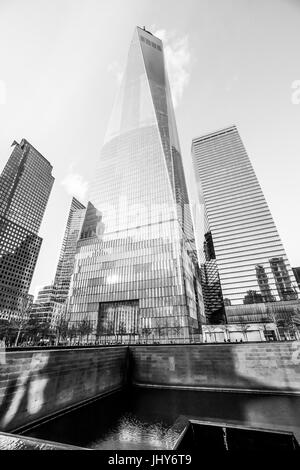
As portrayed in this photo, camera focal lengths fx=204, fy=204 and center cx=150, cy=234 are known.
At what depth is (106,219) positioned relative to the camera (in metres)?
86.1

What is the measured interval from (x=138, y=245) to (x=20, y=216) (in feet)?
376

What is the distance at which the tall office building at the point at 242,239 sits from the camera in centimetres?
8356

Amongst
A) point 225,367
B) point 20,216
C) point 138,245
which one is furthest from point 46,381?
point 20,216

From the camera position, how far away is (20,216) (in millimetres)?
145000

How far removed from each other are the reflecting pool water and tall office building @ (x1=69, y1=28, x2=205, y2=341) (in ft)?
131

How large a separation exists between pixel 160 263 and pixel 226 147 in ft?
301

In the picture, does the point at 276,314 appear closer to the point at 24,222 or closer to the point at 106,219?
the point at 106,219

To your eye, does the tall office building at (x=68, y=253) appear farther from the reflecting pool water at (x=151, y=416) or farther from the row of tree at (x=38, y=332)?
the reflecting pool water at (x=151, y=416)

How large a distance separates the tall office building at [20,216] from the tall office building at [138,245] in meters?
70.7

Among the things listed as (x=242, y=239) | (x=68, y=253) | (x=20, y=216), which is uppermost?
(x=20, y=216)

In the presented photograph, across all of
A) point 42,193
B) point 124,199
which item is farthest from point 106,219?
point 42,193

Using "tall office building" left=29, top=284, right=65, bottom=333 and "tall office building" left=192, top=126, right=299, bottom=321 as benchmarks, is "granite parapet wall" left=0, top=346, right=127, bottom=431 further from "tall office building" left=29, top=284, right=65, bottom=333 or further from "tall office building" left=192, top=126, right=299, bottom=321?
"tall office building" left=29, top=284, right=65, bottom=333

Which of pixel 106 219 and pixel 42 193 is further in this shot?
pixel 42 193

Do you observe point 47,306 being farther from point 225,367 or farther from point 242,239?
point 225,367
